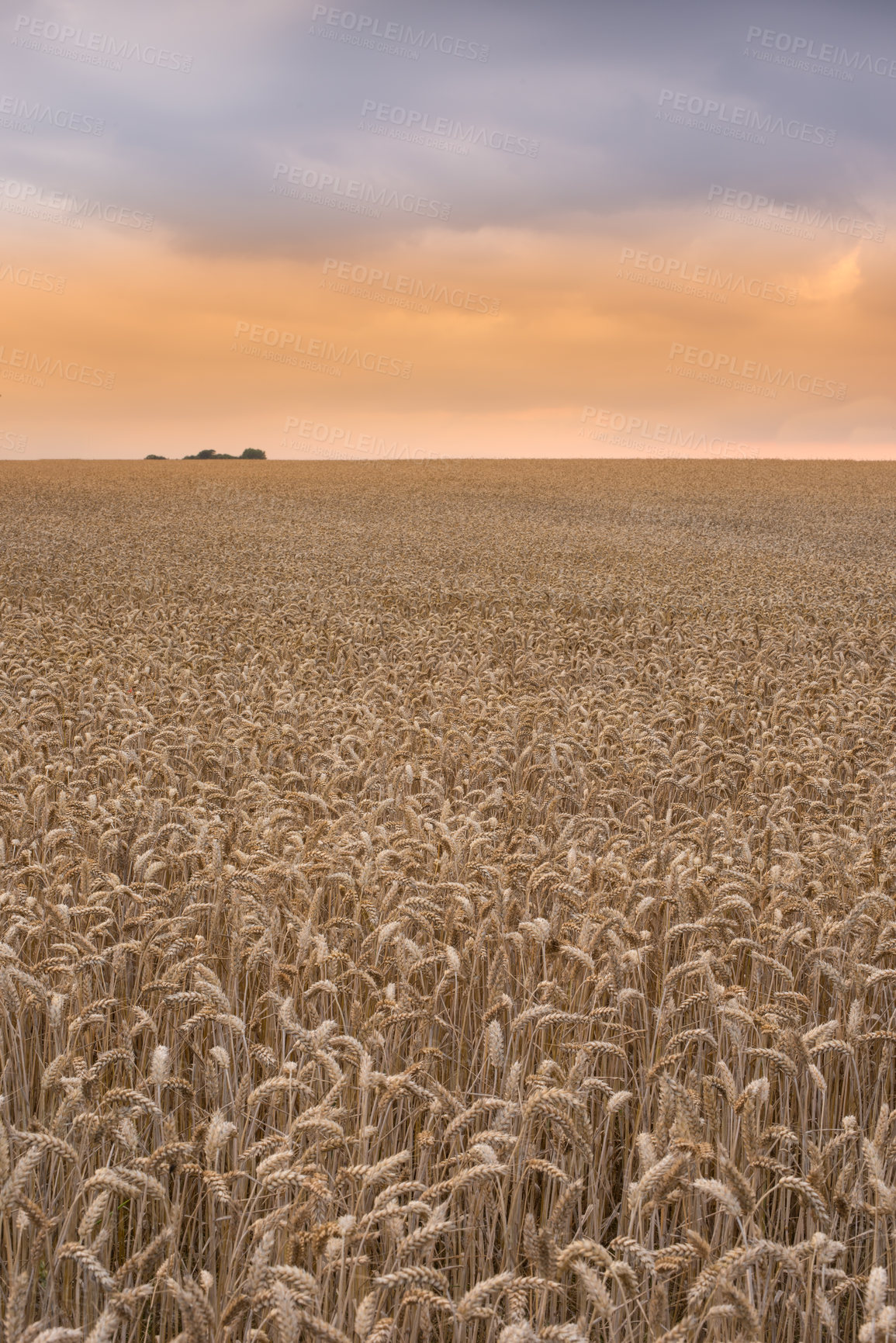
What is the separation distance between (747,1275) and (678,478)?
52.5m

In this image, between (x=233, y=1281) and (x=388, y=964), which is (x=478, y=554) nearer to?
(x=388, y=964)

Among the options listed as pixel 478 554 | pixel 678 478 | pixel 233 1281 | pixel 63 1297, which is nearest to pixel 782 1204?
pixel 233 1281

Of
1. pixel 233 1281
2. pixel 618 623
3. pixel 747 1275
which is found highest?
pixel 618 623

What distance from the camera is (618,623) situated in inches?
580

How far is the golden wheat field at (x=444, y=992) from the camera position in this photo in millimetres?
2434

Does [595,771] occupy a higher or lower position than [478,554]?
lower

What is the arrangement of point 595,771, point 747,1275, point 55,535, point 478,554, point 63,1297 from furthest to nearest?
Result: point 55,535 < point 478,554 < point 595,771 < point 63,1297 < point 747,1275

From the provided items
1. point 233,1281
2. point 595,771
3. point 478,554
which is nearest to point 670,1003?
point 233,1281

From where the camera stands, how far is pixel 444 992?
13.0ft

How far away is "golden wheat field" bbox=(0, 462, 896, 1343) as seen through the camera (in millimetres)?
2434

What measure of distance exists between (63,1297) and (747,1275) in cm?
176

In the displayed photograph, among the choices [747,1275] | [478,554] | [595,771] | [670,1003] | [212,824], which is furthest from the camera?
[478,554]

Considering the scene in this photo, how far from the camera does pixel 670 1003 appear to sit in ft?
11.3

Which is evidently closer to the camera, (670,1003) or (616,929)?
(670,1003)
